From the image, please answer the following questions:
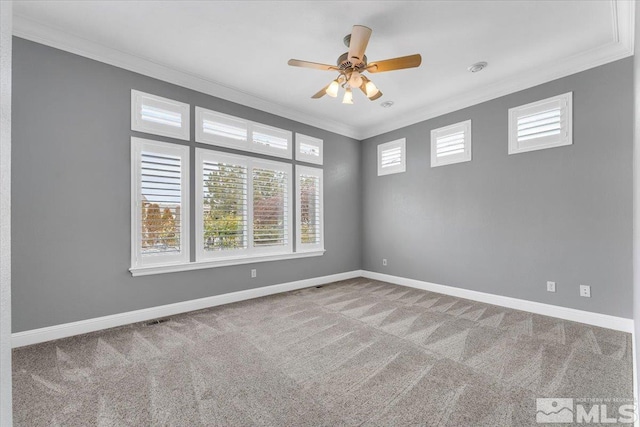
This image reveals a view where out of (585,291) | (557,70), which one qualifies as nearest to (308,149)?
(557,70)

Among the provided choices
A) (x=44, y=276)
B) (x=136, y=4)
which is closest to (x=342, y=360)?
(x=44, y=276)

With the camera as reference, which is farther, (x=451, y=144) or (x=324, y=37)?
(x=451, y=144)

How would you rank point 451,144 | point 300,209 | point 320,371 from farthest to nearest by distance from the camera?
point 300,209 < point 451,144 < point 320,371

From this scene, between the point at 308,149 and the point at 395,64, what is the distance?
105 inches

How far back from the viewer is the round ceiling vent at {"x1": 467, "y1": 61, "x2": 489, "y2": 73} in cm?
348

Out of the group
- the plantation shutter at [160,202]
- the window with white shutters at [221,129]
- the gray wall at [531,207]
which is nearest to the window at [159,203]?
the plantation shutter at [160,202]

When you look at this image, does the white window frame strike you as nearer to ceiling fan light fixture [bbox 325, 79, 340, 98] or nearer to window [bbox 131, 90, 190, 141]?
window [bbox 131, 90, 190, 141]

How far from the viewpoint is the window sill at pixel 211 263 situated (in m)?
3.41

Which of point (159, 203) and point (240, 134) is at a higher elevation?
point (240, 134)

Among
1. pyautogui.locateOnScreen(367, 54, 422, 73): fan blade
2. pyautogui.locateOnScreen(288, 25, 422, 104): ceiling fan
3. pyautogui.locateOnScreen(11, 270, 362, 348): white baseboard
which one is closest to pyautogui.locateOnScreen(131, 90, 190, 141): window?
pyautogui.locateOnScreen(288, 25, 422, 104): ceiling fan

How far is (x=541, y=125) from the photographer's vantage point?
3.67 metres

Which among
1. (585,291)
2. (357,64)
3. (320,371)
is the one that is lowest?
(320,371)

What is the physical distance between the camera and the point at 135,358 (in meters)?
2.56

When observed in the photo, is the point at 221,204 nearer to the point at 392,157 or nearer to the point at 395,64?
the point at 395,64
